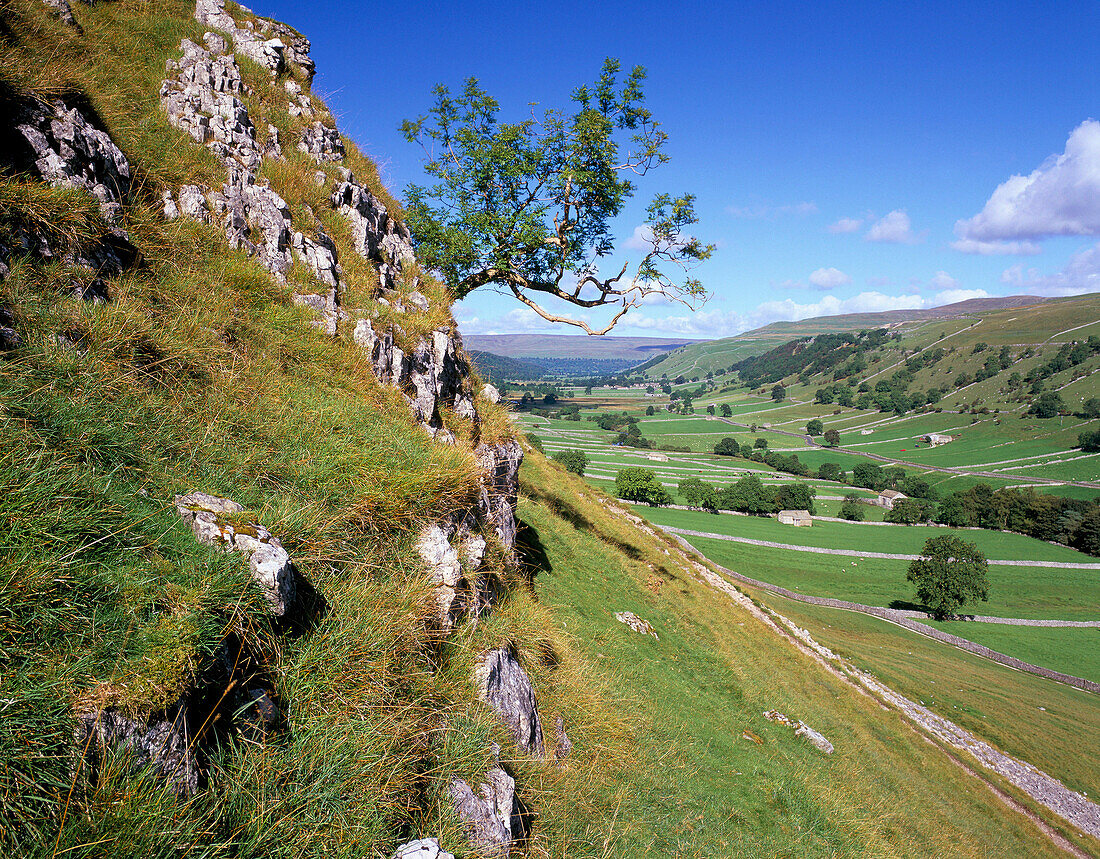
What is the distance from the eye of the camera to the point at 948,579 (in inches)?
2943

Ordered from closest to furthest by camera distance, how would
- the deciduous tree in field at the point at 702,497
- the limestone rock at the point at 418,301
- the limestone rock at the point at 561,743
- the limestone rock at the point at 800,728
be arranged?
the limestone rock at the point at 561,743, the limestone rock at the point at 418,301, the limestone rock at the point at 800,728, the deciduous tree in field at the point at 702,497

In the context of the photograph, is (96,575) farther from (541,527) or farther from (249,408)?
(541,527)

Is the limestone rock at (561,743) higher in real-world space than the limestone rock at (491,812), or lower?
lower

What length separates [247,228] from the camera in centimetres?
1098

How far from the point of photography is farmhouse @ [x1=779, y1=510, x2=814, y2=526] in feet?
425

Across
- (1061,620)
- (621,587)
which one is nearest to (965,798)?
(621,587)

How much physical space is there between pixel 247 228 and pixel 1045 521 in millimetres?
173133

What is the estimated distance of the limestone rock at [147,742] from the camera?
10.2 feet

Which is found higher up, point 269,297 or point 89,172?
point 89,172

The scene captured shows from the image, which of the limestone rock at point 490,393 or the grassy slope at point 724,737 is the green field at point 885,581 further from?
the limestone rock at point 490,393

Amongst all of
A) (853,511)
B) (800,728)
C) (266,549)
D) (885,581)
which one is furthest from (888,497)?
(266,549)

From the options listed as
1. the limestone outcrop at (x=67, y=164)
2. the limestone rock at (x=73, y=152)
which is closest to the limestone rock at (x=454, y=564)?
the limestone outcrop at (x=67, y=164)

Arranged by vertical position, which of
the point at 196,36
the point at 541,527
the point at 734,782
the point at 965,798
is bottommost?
the point at 965,798

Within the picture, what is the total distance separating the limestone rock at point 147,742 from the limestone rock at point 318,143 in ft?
52.5
